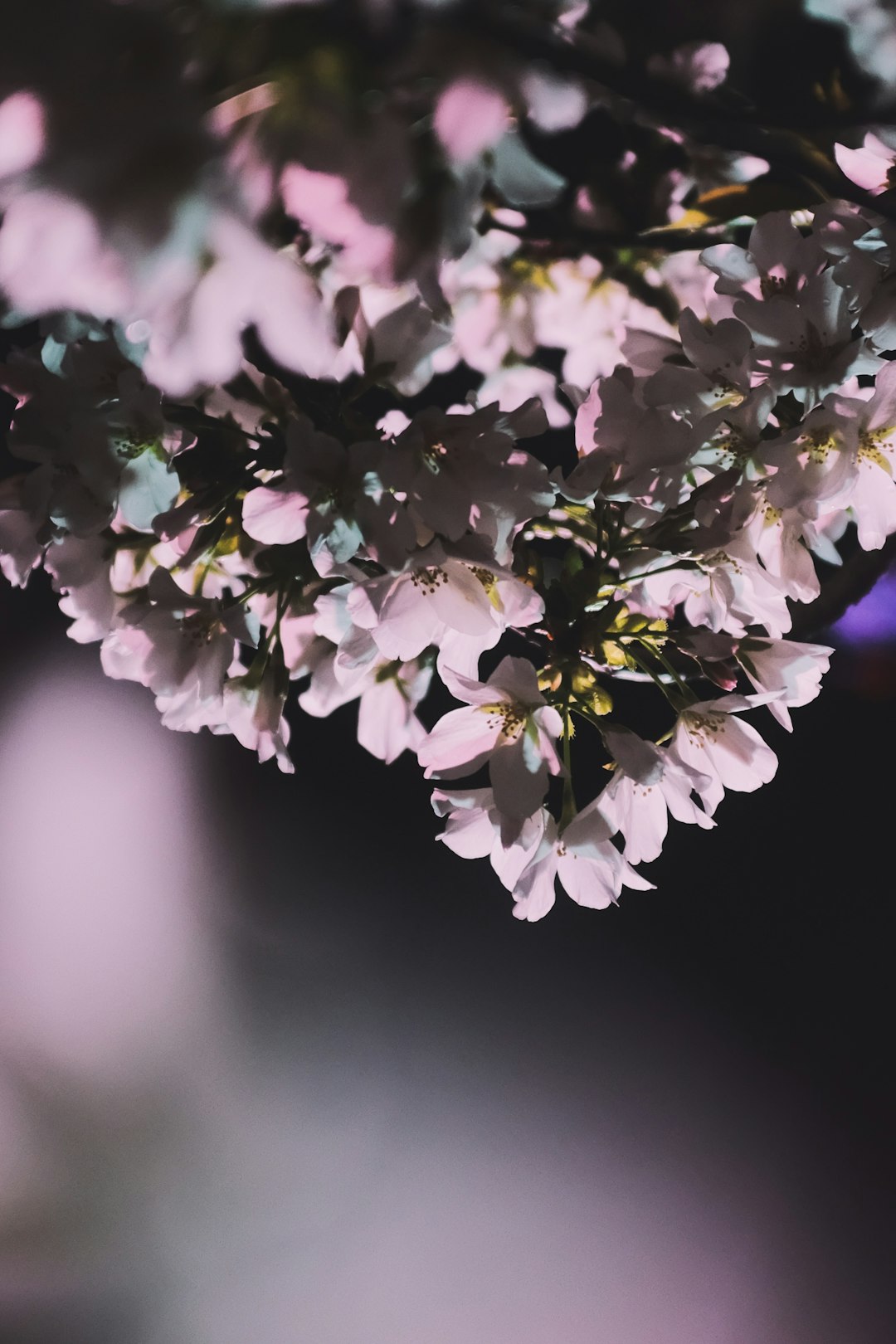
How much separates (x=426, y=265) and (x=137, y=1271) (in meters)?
1.23

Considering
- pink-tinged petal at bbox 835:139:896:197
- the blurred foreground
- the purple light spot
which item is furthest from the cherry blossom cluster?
the blurred foreground

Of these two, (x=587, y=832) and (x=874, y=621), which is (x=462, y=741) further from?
(x=874, y=621)

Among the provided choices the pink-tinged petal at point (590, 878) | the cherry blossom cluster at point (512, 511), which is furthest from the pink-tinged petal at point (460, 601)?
the pink-tinged petal at point (590, 878)

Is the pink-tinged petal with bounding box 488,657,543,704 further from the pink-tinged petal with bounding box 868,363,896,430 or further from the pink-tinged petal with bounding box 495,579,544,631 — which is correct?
the pink-tinged petal with bounding box 868,363,896,430

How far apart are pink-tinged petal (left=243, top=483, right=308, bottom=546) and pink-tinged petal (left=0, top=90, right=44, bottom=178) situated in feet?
0.49

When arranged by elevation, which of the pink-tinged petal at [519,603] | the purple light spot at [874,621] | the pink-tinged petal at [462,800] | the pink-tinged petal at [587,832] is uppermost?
the pink-tinged petal at [519,603]

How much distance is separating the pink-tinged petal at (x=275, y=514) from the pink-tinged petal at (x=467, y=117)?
Result: 148mm

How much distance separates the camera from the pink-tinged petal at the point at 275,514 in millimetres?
306

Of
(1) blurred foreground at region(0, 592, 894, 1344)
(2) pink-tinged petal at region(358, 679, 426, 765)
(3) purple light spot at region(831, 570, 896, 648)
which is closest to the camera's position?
(2) pink-tinged petal at region(358, 679, 426, 765)

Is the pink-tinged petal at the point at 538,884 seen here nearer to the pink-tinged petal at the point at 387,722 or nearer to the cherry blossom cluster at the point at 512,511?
the cherry blossom cluster at the point at 512,511

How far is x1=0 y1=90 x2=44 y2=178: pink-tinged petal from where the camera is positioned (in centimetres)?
15

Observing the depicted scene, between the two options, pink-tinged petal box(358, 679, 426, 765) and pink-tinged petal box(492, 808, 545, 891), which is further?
pink-tinged petal box(358, 679, 426, 765)

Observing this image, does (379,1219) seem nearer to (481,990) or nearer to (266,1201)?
(266,1201)

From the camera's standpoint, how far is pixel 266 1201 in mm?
1034
